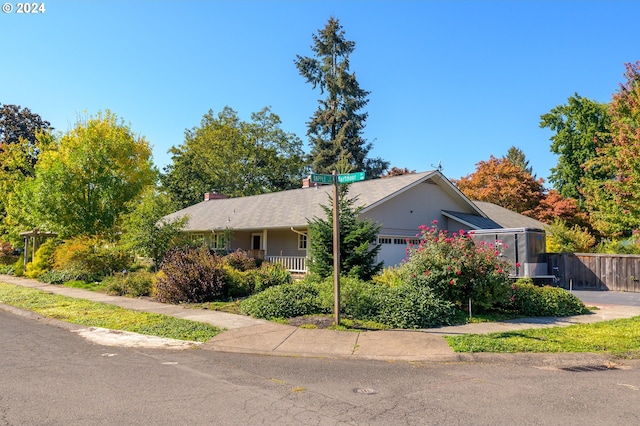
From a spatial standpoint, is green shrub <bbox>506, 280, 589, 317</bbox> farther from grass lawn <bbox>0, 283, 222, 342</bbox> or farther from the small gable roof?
the small gable roof

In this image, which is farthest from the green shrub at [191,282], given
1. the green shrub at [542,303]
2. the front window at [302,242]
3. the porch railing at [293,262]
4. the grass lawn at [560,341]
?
the front window at [302,242]

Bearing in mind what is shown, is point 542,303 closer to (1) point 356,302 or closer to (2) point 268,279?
(1) point 356,302

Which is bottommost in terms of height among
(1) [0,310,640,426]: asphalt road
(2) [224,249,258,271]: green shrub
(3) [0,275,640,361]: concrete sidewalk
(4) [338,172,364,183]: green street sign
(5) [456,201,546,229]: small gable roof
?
(1) [0,310,640,426]: asphalt road

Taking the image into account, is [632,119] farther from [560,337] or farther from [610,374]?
[610,374]

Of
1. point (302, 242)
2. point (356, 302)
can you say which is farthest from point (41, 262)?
point (356, 302)

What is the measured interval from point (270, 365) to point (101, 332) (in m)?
4.65

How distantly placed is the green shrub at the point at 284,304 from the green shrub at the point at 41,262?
1695 cm

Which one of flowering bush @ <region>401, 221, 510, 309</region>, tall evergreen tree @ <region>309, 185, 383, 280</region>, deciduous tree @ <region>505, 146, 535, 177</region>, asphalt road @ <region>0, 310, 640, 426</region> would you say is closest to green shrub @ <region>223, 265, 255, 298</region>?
tall evergreen tree @ <region>309, 185, 383, 280</region>

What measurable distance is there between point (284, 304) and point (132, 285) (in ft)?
24.9

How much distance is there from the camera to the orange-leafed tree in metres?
42.0

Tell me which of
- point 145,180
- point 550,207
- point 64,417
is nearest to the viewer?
point 64,417

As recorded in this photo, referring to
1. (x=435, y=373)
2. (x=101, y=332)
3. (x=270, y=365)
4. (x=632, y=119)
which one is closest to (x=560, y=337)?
(x=435, y=373)

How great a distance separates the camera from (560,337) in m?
9.20

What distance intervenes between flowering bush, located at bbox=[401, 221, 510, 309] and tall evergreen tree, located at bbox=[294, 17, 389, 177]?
37043mm
